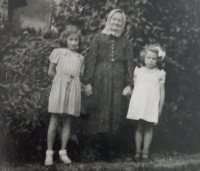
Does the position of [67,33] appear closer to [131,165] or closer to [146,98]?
[146,98]

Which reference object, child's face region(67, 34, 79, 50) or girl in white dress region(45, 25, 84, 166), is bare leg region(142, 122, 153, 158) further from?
child's face region(67, 34, 79, 50)

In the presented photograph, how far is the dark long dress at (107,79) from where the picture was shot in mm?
3125

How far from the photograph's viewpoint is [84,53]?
3.10 meters

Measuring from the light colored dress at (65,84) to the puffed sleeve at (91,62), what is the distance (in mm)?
84

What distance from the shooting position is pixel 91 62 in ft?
10.2

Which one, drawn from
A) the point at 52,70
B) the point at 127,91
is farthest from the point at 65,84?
the point at 127,91

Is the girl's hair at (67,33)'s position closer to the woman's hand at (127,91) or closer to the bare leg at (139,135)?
the woman's hand at (127,91)

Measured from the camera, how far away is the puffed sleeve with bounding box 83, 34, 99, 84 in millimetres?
3086

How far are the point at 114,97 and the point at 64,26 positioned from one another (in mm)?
871

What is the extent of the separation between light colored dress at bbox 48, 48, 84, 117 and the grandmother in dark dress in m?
0.15

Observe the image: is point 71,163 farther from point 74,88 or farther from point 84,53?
point 84,53

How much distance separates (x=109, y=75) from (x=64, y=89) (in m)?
0.48

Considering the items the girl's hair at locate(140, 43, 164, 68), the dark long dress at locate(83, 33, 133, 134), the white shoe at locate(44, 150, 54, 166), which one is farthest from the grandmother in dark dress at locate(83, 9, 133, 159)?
the white shoe at locate(44, 150, 54, 166)

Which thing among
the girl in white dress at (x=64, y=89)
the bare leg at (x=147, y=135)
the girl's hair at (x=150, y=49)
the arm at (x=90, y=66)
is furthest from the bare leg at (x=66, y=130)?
the girl's hair at (x=150, y=49)
